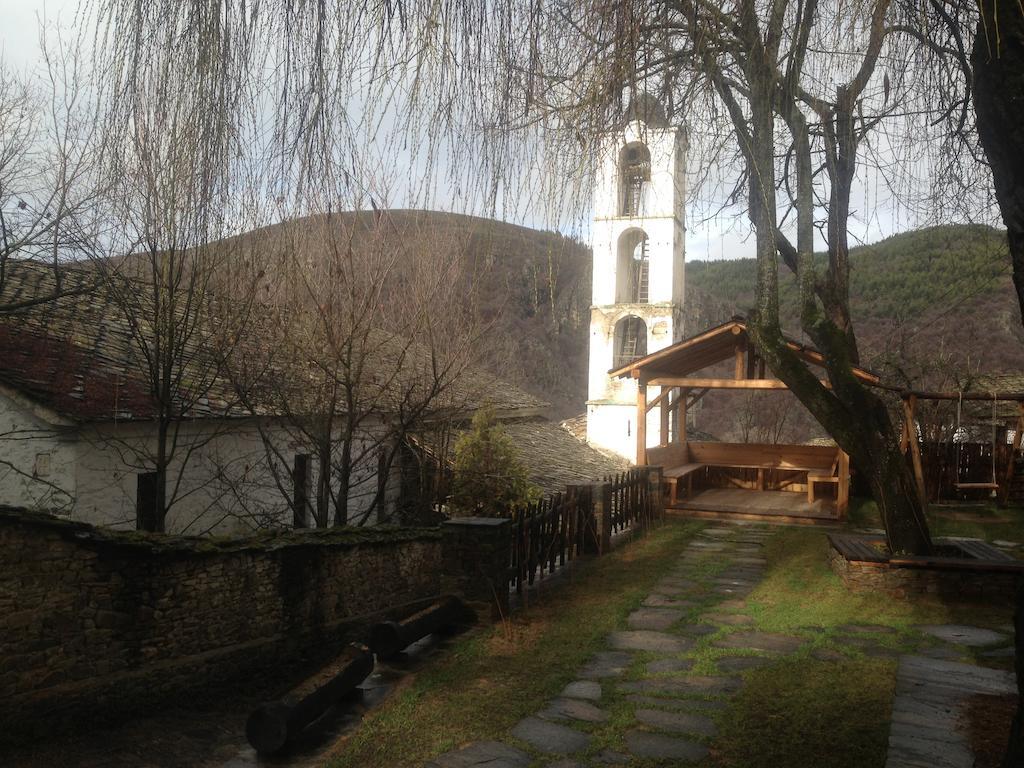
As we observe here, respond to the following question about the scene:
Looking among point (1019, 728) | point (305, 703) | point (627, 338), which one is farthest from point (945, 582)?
point (627, 338)

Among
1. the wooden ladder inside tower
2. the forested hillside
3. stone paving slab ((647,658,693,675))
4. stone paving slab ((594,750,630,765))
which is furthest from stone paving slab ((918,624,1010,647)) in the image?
the wooden ladder inside tower

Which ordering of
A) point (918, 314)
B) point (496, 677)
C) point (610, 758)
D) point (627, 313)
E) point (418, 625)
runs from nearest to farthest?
point (610, 758), point (496, 677), point (418, 625), point (627, 313), point (918, 314)

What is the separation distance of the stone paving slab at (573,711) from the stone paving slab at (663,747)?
29 cm

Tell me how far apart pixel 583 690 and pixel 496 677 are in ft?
1.88

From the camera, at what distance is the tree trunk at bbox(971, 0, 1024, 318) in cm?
266


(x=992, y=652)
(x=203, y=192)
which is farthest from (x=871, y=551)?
(x=203, y=192)

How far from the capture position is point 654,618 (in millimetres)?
6559

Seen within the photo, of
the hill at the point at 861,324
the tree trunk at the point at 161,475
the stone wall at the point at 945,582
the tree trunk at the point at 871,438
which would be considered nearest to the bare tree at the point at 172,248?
the tree trunk at the point at 161,475

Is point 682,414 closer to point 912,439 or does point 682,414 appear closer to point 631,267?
point 912,439

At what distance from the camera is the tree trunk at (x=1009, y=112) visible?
266 cm

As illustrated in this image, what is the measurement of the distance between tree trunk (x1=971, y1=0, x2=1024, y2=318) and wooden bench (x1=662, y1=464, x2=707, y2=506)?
33.0 ft

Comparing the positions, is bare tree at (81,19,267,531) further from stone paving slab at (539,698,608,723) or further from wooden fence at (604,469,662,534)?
wooden fence at (604,469,662,534)

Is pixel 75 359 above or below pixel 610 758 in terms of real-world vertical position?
above

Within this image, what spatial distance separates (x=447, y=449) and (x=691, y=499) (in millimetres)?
4391
